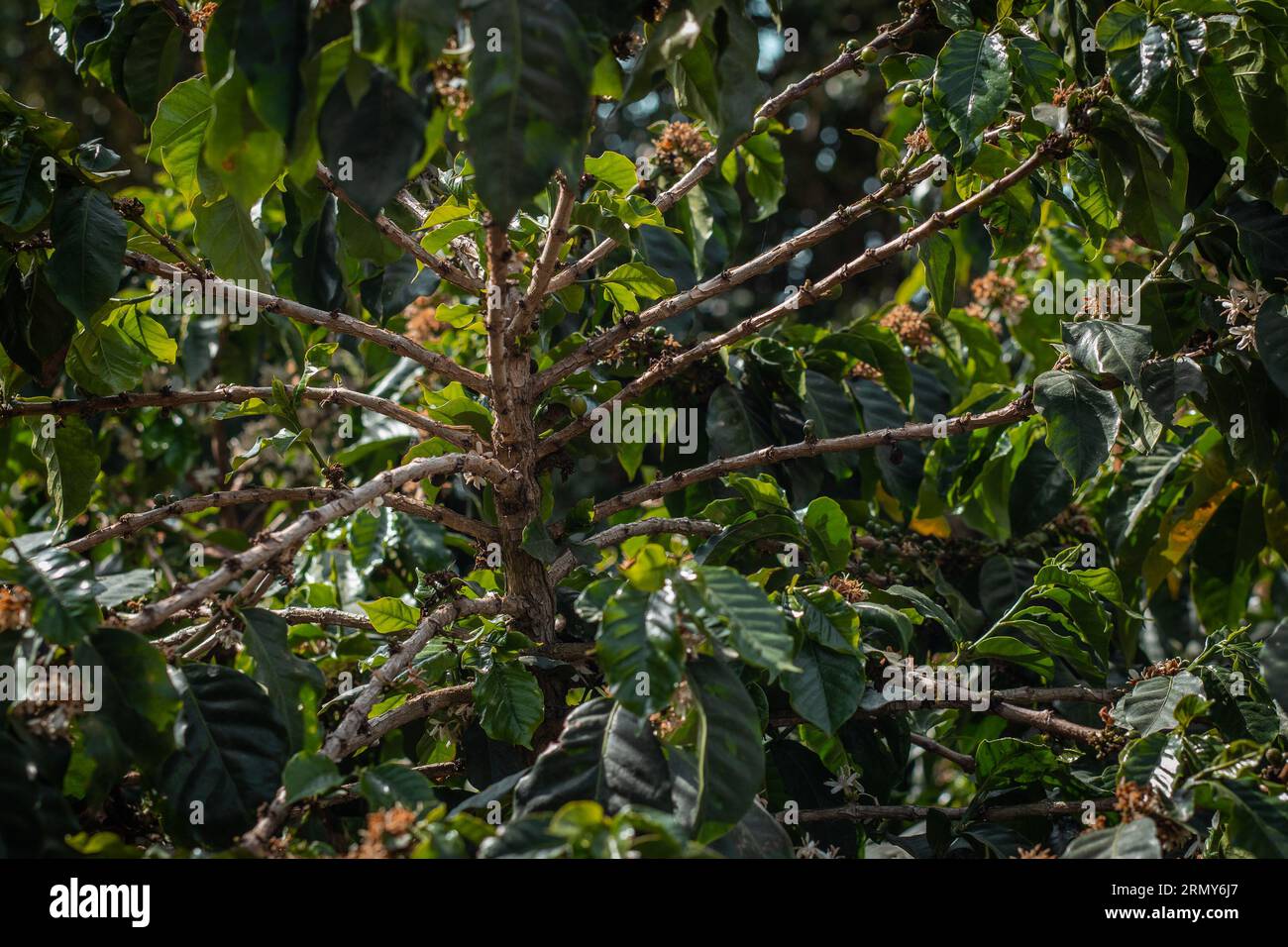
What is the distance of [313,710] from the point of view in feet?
4.33

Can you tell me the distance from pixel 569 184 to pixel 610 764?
2.14ft

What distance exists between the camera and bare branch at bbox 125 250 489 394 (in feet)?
4.87

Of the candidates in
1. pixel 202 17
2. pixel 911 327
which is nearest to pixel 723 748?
pixel 202 17

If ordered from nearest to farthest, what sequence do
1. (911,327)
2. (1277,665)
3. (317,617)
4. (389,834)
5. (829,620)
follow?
(389,834) → (1277,665) → (829,620) → (317,617) → (911,327)

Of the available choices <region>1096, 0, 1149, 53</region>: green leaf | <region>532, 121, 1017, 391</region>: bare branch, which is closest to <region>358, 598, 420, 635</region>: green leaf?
<region>532, 121, 1017, 391</region>: bare branch

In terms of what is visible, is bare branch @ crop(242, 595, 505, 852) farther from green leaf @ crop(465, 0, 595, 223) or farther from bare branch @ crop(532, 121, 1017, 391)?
green leaf @ crop(465, 0, 595, 223)

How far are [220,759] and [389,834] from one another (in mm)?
281

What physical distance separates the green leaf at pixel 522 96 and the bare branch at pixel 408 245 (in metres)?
0.35

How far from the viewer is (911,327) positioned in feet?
7.84

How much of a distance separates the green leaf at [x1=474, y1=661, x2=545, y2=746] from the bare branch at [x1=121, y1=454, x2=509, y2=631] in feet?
0.89

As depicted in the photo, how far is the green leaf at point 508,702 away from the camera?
141 centimetres

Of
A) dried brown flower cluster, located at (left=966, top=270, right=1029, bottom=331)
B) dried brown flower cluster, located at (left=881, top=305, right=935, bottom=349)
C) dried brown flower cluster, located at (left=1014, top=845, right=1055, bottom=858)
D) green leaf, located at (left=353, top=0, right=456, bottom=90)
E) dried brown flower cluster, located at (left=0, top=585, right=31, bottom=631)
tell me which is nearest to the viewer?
green leaf, located at (left=353, top=0, right=456, bottom=90)

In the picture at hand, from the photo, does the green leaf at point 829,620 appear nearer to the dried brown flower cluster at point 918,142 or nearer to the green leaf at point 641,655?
the green leaf at point 641,655

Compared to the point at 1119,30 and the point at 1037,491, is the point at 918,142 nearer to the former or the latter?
the point at 1119,30
